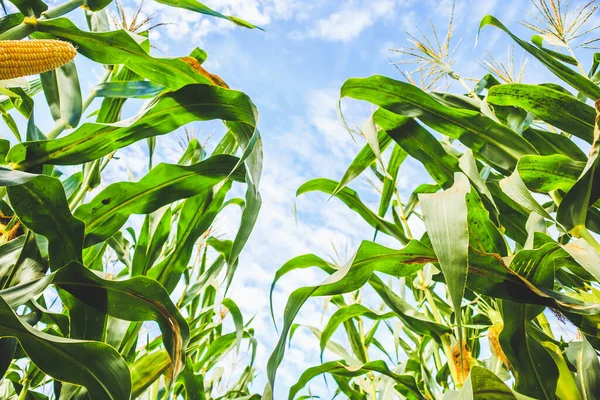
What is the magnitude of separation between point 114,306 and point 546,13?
1.45 meters

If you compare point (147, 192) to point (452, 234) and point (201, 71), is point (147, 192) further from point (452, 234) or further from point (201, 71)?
point (452, 234)

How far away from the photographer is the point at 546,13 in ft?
4.25

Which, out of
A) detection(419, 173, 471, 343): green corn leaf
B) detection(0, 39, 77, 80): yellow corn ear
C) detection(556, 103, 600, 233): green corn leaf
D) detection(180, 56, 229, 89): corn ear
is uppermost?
detection(180, 56, 229, 89): corn ear

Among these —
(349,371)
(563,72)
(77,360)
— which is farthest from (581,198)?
(77,360)

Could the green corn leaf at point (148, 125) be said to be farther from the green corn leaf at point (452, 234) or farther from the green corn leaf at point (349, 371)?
the green corn leaf at point (349, 371)

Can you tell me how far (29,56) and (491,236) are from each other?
784 millimetres

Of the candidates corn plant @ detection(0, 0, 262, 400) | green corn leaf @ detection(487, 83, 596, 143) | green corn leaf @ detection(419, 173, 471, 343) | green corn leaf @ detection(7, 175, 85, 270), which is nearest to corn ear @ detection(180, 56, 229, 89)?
corn plant @ detection(0, 0, 262, 400)

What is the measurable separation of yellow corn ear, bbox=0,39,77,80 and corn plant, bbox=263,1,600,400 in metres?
0.49

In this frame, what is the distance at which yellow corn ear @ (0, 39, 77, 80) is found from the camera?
53 centimetres

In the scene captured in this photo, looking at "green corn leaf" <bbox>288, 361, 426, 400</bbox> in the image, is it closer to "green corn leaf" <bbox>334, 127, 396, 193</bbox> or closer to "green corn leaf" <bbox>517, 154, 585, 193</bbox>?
"green corn leaf" <bbox>334, 127, 396, 193</bbox>

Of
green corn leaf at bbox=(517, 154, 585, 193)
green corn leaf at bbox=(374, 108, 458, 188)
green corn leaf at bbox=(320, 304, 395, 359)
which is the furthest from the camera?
green corn leaf at bbox=(320, 304, 395, 359)

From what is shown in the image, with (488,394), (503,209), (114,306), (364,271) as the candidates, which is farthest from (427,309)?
(114,306)

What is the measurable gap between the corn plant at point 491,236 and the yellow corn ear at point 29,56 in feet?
1.61

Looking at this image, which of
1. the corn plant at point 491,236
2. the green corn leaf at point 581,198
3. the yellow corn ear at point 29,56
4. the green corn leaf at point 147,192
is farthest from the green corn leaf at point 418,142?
the yellow corn ear at point 29,56
